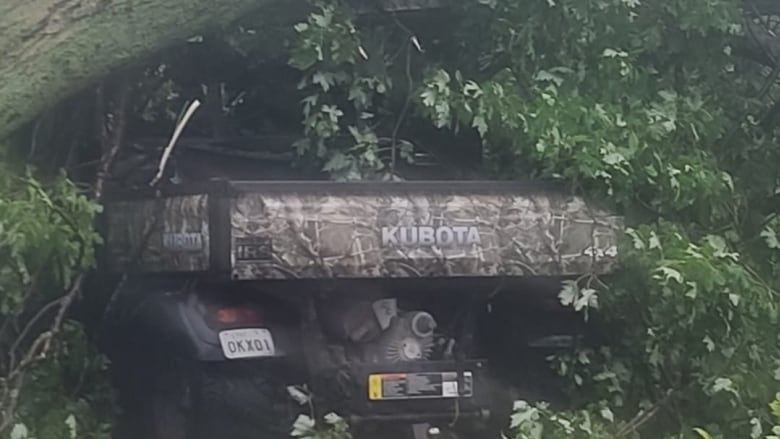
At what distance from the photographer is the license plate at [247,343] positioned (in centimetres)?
511

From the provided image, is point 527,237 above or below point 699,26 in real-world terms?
below

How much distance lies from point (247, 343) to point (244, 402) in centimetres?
24

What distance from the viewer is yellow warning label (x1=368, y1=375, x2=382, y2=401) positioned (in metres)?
5.03

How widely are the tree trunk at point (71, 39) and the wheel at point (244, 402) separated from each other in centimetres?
119

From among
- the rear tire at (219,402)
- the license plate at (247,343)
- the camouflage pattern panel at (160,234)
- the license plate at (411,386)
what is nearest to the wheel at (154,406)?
the rear tire at (219,402)

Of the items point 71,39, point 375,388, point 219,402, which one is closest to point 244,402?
point 219,402

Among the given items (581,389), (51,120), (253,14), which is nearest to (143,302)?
(51,120)

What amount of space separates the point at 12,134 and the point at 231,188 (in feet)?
3.21

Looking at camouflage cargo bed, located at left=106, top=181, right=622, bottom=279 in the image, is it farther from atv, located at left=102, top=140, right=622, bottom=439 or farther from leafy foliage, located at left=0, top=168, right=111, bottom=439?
leafy foliage, located at left=0, top=168, right=111, bottom=439

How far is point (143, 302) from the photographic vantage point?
5551 millimetres

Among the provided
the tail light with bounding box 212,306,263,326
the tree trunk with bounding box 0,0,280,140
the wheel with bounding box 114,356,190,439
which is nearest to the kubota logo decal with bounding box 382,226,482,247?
the tail light with bounding box 212,306,263,326

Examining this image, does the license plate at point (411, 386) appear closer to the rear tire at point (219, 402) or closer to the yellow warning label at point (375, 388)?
the yellow warning label at point (375, 388)

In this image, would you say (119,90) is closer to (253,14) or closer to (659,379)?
(253,14)

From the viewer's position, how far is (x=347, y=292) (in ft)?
16.6
